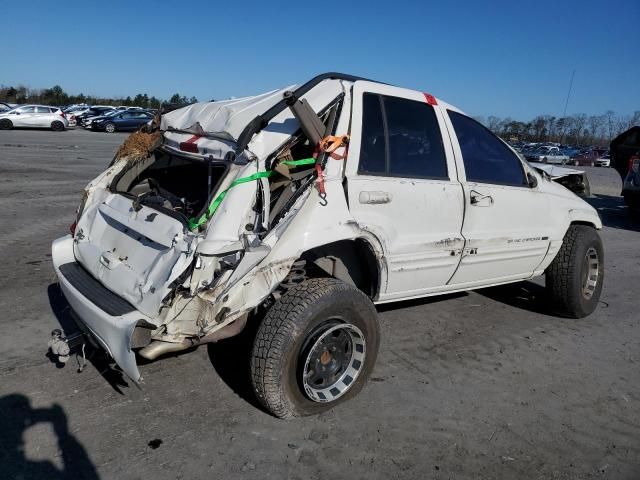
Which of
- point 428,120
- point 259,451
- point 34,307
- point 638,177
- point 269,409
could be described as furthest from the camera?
point 638,177

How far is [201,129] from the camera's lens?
11.4 ft

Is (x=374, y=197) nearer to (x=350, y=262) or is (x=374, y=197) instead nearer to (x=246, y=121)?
(x=350, y=262)

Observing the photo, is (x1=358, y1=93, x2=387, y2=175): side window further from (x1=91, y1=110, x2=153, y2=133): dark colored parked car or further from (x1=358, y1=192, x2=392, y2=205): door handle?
(x1=91, y1=110, x2=153, y2=133): dark colored parked car

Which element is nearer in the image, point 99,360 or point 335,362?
point 335,362

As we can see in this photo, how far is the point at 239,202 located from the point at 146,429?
54.0 inches

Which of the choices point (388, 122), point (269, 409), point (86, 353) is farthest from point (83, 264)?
point (388, 122)

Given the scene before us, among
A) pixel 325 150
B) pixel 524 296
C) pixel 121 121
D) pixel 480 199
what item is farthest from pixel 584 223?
pixel 121 121

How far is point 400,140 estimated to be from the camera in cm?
368

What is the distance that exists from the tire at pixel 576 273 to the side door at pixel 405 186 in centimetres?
153

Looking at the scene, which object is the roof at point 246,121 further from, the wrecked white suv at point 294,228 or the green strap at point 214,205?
the green strap at point 214,205

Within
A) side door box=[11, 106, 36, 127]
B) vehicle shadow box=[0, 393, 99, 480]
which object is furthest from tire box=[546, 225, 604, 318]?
side door box=[11, 106, 36, 127]

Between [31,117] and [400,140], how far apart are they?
99.5ft

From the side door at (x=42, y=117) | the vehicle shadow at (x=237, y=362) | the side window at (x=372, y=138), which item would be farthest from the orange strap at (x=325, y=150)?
the side door at (x=42, y=117)

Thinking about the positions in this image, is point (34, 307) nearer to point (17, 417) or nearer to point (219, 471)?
point (17, 417)
